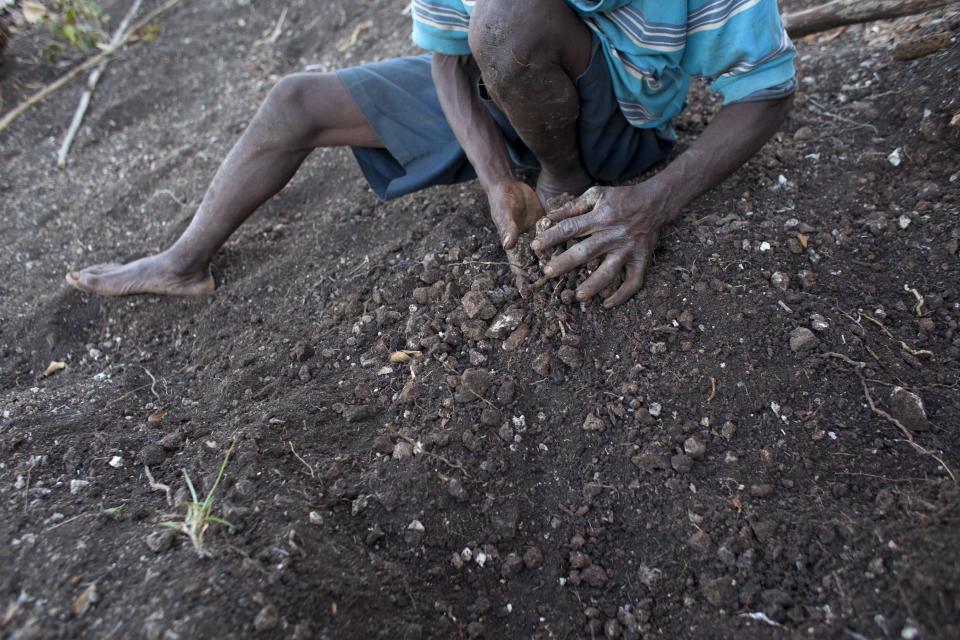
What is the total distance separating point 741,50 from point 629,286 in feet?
1.92

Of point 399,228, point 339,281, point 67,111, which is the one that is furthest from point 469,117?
point 67,111

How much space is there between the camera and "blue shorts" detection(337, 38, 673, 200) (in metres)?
1.93

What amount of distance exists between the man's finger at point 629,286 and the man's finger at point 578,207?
0.17m

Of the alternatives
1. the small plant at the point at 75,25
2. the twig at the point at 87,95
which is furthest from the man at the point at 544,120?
the small plant at the point at 75,25

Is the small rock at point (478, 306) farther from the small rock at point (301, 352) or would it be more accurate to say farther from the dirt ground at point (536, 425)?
the small rock at point (301, 352)

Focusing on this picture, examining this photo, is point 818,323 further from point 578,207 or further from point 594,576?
point 594,576

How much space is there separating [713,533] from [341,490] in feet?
2.41

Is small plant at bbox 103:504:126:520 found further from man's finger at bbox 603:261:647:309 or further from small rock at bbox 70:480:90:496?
man's finger at bbox 603:261:647:309

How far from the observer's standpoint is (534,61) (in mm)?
1531

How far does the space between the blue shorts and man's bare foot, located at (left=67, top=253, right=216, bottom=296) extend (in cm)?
66

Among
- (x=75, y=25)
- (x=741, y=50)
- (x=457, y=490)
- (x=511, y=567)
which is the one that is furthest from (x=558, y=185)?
(x=75, y=25)

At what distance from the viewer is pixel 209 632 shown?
1061 millimetres

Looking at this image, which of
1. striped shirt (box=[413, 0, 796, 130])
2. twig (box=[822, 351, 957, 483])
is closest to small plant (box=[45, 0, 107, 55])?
striped shirt (box=[413, 0, 796, 130])

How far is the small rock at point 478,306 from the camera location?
1645 mm
